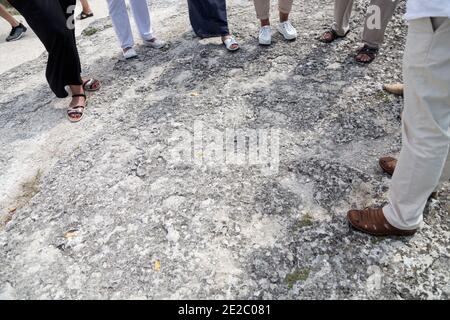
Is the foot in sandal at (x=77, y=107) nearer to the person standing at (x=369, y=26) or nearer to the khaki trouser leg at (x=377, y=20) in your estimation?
the person standing at (x=369, y=26)

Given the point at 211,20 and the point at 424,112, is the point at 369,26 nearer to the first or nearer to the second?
the point at 211,20

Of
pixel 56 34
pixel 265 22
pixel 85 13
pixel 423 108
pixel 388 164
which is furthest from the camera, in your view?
pixel 85 13

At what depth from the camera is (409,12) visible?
4.26 ft

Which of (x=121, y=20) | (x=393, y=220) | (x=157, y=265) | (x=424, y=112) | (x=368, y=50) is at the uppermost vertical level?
(x=424, y=112)

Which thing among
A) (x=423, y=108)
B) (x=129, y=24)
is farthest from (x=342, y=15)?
(x=423, y=108)

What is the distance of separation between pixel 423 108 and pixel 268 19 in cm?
232

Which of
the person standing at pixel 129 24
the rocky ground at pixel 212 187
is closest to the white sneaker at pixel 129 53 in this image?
the person standing at pixel 129 24

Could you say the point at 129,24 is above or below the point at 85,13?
above

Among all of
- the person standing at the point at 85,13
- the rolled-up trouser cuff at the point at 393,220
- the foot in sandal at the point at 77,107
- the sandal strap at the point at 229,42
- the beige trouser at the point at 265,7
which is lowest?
the rolled-up trouser cuff at the point at 393,220

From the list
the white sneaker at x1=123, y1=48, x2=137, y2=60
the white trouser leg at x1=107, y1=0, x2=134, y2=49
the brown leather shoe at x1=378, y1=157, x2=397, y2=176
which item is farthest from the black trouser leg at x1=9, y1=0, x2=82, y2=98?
the brown leather shoe at x1=378, y1=157, x2=397, y2=176

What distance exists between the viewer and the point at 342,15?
10.2 feet

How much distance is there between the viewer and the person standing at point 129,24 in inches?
125

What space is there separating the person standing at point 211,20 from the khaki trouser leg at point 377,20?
46.3 inches
